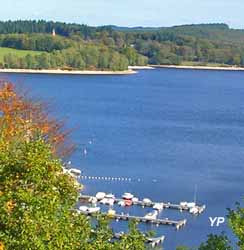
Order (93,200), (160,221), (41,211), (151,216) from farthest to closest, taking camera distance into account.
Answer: (93,200) → (151,216) → (160,221) → (41,211)

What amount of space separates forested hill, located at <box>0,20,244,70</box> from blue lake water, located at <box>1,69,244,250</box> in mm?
9766

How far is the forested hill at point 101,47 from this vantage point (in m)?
Answer: 85.4

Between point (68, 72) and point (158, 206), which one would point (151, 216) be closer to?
point (158, 206)

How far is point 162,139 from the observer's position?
126 feet

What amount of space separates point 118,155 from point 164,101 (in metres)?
28.7

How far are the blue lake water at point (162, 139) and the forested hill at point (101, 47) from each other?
9.77m

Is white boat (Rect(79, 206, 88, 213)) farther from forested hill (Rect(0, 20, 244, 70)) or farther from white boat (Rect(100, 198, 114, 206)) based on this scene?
forested hill (Rect(0, 20, 244, 70))

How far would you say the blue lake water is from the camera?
84.1 ft

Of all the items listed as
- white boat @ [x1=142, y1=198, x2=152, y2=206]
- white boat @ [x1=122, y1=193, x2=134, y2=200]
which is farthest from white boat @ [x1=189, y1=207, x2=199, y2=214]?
white boat @ [x1=122, y1=193, x2=134, y2=200]

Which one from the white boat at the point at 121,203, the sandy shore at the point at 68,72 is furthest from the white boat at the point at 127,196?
the sandy shore at the point at 68,72

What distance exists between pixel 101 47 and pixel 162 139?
5461cm

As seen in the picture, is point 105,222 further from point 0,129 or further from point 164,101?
point 164,101

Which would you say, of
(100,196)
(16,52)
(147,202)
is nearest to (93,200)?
(100,196)

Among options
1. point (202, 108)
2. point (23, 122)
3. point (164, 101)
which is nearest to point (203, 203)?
point (23, 122)
